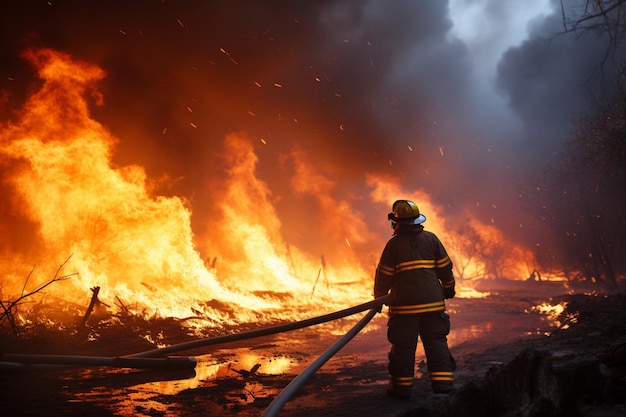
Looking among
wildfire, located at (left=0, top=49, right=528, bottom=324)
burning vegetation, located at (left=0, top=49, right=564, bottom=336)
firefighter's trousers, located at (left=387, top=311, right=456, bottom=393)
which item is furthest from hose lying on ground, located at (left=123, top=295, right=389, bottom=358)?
wildfire, located at (left=0, top=49, right=528, bottom=324)

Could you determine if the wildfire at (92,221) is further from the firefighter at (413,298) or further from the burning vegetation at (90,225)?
the firefighter at (413,298)

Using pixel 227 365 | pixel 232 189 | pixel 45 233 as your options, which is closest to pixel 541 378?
pixel 227 365

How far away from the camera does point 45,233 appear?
33.3 ft

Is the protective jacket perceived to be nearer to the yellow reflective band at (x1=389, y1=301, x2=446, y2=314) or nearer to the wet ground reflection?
the yellow reflective band at (x1=389, y1=301, x2=446, y2=314)

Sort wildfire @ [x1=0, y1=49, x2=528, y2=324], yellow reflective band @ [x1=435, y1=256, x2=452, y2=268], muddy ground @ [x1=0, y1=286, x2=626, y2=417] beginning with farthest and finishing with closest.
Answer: wildfire @ [x1=0, y1=49, x2=528, y2=324], yellow reflective band @ [x1=435, y1=256, x2=452, y2=268], muddy ground @ [x1=0, y1=286, x2=626, y2=417]

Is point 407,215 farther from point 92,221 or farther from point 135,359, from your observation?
point 92,221

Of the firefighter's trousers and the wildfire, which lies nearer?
the firefighter's trousers

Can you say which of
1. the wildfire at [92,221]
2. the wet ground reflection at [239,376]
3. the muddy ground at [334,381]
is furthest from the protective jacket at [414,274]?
the wildfire at [92,221]

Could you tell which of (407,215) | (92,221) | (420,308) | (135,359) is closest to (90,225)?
(92,221)

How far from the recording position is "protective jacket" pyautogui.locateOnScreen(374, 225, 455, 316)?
4184 millimetres

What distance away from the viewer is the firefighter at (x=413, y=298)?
12.8ft

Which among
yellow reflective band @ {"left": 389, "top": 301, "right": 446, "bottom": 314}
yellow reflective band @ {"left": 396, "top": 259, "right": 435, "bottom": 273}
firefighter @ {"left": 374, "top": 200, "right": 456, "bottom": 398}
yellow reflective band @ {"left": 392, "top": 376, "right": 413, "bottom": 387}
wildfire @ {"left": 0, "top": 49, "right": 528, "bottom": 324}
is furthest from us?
wildfire @ {"left": 0, "top": 49, "right": 528, "bottom": 324}

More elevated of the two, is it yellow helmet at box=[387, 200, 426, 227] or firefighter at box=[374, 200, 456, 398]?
yellow helmet at box=[387, 200, 426, 227]

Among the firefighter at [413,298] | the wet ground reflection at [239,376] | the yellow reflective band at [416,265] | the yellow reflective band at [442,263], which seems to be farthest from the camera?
the yellow reflective band at [442,263]
